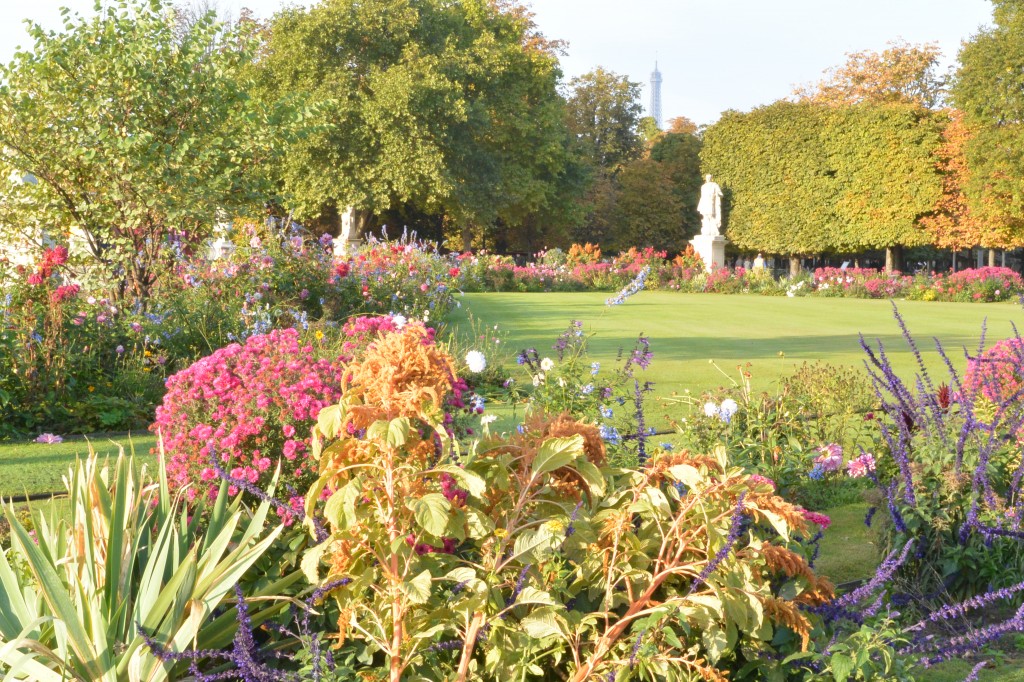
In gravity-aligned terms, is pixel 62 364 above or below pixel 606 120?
below

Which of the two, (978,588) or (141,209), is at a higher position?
(141,209)

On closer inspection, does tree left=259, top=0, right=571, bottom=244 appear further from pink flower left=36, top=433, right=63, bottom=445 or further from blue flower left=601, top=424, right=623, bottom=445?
blue flower left=601, top=424, right=623, bottom=445

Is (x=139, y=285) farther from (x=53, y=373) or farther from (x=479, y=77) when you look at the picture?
(x=479, y=77)

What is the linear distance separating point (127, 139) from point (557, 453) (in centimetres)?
695

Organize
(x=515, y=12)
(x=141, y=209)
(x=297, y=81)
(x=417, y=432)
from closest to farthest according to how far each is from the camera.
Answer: (x=417, y=432) < (x=141, y=209) < (x=297, y=81) < (x=515, y=12)

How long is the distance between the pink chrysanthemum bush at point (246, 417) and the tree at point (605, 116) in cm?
4395

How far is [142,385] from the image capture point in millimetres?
7324

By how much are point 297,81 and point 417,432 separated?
34.4 m

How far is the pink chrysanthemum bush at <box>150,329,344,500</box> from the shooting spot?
11.1 feet

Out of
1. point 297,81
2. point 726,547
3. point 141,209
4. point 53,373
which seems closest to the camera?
point 726,547

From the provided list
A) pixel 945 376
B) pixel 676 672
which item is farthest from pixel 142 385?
pixel 945 376

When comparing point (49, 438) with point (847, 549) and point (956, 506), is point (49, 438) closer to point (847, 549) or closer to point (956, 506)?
point (847, 549)

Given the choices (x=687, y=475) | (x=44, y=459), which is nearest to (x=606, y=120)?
(x=44, y=459)

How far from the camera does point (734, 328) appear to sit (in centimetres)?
1537
